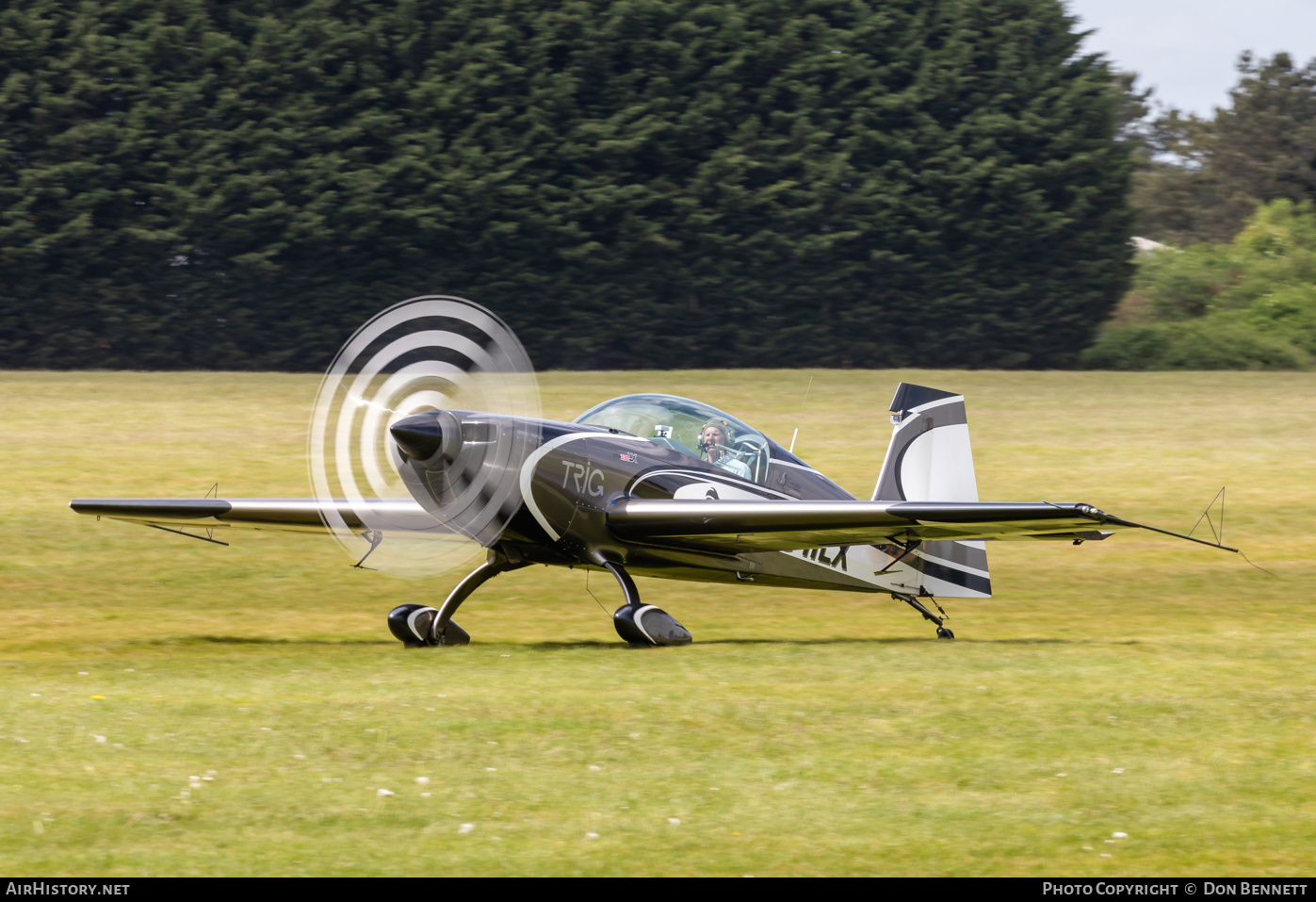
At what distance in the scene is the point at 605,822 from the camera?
8.50 metres

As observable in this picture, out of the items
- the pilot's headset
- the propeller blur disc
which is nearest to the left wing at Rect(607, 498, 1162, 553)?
the pilot's headset

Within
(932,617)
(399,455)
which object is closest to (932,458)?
(932,617)

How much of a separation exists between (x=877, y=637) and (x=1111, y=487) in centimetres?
1471

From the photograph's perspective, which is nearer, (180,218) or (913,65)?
(180,218)

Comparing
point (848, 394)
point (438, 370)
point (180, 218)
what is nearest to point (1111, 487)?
point (848, 394)

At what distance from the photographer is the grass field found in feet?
26.8

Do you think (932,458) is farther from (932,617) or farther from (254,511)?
(254,511)

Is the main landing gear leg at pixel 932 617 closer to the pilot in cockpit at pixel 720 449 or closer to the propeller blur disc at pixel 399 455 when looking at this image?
the pilot in cockpit at pixel 720 449

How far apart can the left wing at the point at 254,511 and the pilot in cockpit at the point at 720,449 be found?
2.78 meters

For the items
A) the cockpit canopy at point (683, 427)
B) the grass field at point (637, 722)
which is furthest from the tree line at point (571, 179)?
the cockpit canopy at point (683, 427)

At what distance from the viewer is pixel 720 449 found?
1528 centimetres

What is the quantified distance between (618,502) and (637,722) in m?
4.08

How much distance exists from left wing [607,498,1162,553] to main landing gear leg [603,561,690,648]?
22.3 inches

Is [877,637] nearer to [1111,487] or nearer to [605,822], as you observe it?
[605,822]
